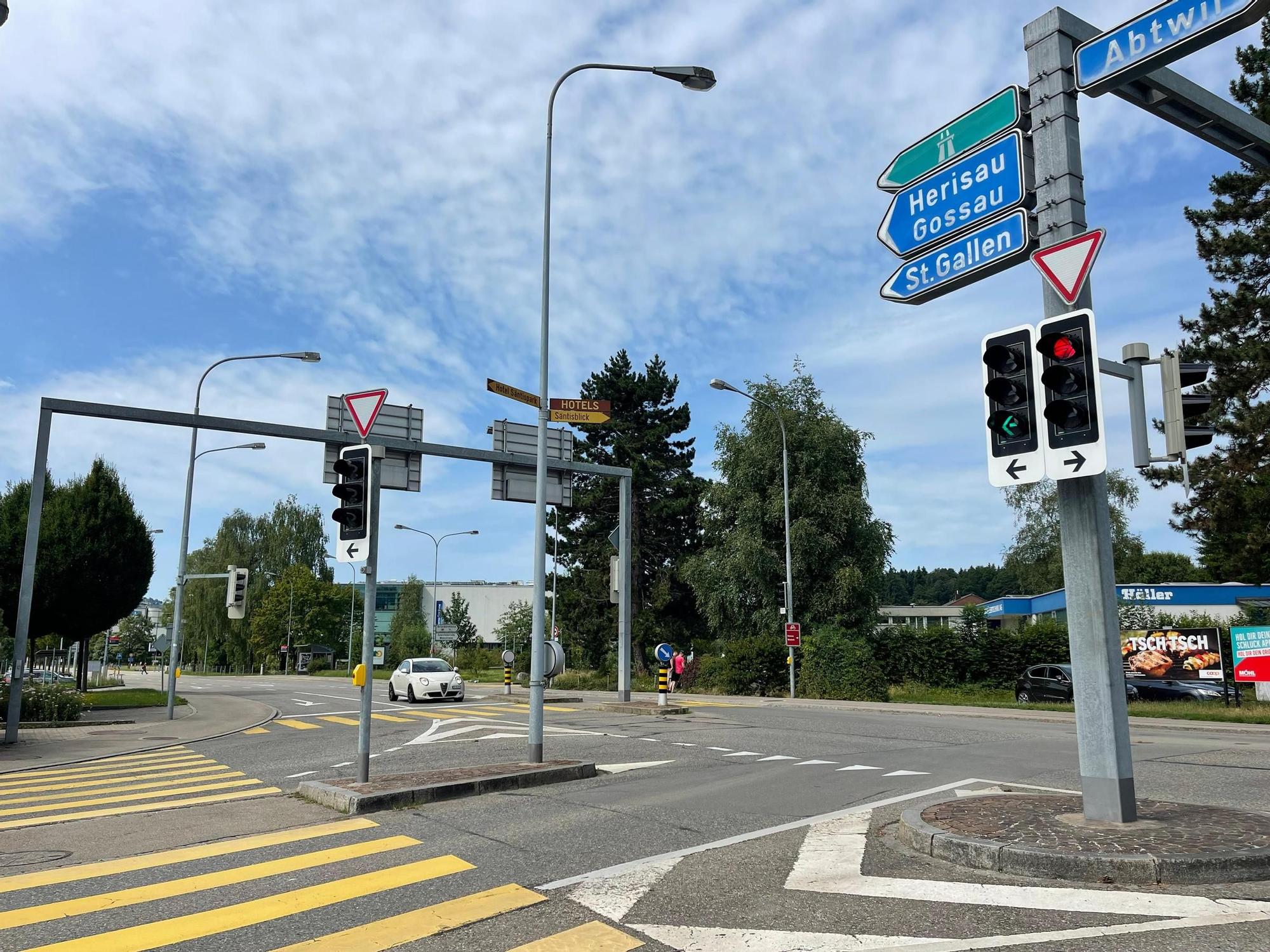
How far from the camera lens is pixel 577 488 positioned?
5394cm

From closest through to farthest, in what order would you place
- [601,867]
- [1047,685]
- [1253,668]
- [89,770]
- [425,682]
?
[601,867], [89,770], [1253,668], [1047,685], [425,682]

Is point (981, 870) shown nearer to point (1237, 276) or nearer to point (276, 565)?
point (1237, 276)

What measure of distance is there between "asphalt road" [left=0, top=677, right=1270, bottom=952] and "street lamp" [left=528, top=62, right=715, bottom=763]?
127 cm

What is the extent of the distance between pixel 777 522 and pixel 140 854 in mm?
33886

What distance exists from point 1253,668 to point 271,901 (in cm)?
2517

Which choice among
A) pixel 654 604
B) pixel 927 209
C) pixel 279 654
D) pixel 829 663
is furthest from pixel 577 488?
pixel 927 209

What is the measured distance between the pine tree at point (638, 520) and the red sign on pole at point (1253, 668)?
99.9 ft

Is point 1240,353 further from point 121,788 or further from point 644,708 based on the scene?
point 121,788

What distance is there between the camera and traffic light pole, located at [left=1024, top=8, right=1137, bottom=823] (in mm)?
6855

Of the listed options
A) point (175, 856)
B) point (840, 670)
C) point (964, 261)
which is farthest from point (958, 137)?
point (840, 670)

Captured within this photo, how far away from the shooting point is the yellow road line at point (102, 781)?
38.4 feet

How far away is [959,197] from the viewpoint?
8.44m

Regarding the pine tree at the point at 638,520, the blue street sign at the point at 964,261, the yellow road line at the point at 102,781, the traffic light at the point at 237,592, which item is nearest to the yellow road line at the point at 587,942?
the blue street sign at the point at 964,261

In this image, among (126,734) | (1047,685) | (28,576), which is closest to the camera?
(28,576)
